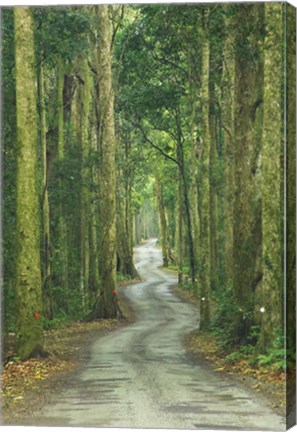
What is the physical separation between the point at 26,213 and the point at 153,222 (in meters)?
3.87

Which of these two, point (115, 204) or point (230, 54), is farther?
point (115, 204)

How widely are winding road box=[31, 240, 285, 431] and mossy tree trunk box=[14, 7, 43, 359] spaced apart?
2.89ft

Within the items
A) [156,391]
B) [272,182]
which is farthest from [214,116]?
[156,391]

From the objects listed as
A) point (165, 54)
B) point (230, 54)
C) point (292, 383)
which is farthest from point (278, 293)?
point (165, 54)

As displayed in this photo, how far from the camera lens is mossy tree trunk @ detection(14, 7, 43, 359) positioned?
8422 millimetres

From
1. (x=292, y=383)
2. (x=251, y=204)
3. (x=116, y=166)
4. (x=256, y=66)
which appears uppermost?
(x=256, y=66)

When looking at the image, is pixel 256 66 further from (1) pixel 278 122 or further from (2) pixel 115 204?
(2) pixel 115 204

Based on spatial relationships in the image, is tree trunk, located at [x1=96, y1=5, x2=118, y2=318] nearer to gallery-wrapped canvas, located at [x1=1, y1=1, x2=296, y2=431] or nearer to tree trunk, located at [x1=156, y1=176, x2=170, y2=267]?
gallery-wrapped canvas, located at [x1=1, y1=1, x2=296, y2=431]

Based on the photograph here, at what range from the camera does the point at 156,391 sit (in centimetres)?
718

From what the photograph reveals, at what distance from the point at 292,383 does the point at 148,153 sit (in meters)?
5.58

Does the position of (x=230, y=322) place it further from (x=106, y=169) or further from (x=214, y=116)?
(x=106, y=169)

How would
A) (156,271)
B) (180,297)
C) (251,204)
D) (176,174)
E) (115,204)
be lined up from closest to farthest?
(251,204)
(180,297)
(156,271)
(176,174)
(115,204)

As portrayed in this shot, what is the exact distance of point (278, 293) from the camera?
709 centimetres

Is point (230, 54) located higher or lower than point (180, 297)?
higher
